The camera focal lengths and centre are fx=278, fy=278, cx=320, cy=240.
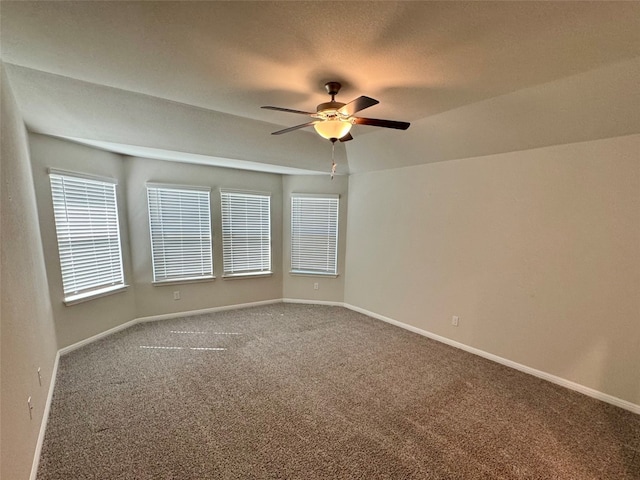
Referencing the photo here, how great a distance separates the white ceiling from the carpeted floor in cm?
255

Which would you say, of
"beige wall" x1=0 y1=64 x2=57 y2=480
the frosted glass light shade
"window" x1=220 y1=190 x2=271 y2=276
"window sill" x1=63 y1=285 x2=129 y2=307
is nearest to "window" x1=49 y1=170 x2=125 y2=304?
"window sill" x1=63 y1=285 x2=129 y2=307

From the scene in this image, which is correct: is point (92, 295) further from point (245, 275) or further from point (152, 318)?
point (245, 275)

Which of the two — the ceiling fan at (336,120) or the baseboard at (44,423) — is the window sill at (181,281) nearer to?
the baseboard at (44,423)

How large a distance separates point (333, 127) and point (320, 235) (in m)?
2.92

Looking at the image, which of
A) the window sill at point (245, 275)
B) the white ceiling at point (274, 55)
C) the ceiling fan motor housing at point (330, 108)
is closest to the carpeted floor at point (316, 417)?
the window sill at point (245, 275)

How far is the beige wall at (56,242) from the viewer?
2.88m

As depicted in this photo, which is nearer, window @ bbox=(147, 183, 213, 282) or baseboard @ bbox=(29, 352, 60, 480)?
baseboard @ bbox=(29, 352, 60, 480)

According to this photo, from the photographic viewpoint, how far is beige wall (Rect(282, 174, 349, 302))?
480 cm

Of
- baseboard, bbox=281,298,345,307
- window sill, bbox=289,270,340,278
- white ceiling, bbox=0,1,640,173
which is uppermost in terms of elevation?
white ceiling, bbox=0,1,640,173

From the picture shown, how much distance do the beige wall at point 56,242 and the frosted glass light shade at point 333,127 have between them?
293 centimetres

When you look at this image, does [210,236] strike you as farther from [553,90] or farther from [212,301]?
[553,90]

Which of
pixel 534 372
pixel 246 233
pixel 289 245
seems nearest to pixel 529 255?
pixel 534 372

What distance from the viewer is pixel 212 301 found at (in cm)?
455

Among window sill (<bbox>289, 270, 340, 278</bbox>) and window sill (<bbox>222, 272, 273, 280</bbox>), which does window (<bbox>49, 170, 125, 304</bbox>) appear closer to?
window sill (<bbox>222, 272, 273, 280</bbox>)
